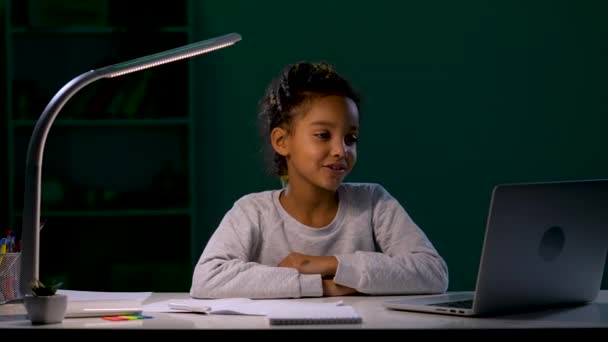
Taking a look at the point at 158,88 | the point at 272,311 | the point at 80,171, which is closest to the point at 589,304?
the point at 272,311

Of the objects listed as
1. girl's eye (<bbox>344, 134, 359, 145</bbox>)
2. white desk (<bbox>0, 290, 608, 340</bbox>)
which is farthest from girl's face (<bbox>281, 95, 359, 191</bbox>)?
white desk (<bbox>0, 290, 608, 340</bbox>)

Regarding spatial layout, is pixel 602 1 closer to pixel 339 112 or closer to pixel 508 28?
pixel 508 28

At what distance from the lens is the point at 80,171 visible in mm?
4535

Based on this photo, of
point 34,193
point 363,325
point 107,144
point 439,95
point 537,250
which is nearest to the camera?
point 363,325

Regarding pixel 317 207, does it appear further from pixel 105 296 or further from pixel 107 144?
pixel 107 144

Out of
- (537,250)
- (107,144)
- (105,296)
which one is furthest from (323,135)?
(107,144)

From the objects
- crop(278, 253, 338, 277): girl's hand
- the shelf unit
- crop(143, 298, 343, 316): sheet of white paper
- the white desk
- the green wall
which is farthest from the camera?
the green wall

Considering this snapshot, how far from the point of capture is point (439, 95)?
4.72 m

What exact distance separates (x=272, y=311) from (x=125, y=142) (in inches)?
123

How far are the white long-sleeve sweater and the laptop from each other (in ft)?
0.74

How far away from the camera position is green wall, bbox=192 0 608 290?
4.64 m

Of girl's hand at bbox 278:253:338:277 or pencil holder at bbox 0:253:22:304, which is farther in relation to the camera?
girl's hand at bbox 278:253:338:277

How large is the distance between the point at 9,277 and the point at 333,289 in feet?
2.28

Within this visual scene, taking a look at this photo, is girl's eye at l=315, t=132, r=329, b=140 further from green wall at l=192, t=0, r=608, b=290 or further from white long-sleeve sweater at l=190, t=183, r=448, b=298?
green wall at l=192, t=0, r=608, b=290
